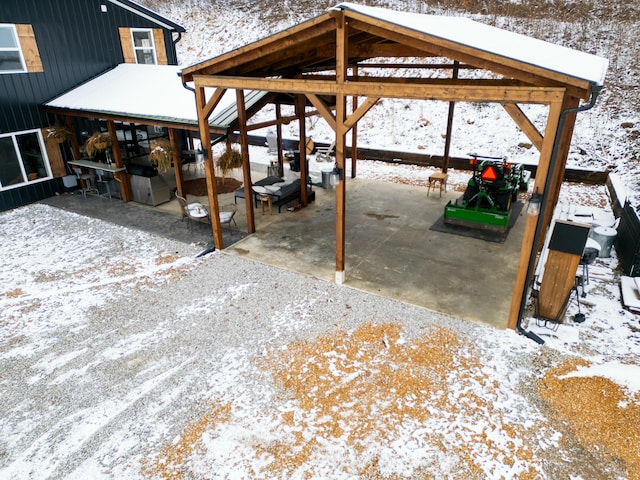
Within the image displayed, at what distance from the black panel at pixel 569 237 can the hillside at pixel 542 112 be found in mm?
7272

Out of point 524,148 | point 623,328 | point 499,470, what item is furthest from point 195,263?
point 524,148

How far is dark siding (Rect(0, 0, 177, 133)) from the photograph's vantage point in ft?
35.5

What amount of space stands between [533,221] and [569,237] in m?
0.81

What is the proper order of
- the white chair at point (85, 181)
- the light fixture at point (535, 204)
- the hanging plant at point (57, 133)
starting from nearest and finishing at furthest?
the light fixture at point (535, 204) < the hanging plant at point (57, 133) < the white chair at point (85, 181)

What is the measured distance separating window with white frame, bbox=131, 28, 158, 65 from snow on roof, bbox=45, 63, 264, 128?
0.88 m

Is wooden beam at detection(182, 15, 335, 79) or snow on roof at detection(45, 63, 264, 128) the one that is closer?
wooden beam at detection(182, 15, 335, 79)

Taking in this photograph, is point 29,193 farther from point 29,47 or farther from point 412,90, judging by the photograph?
point 412,90

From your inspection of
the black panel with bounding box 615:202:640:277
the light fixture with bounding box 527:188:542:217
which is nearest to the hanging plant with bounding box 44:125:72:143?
the light fixture with bounding box 527:188:542:217

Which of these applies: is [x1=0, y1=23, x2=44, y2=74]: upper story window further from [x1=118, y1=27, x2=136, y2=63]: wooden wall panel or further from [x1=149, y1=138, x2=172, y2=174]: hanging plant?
[x1=149, y1=138, x2=172, y2=174]: hanging plant

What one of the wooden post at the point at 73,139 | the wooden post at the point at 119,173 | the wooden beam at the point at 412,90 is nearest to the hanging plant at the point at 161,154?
the wooden post at the point at 119,173

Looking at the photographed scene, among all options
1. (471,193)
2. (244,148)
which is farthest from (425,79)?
(471,193)

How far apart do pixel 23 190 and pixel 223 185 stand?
539cm

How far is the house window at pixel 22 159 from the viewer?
11.1m

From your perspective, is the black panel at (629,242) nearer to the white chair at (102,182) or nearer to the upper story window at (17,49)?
the white chair at (102,182)
